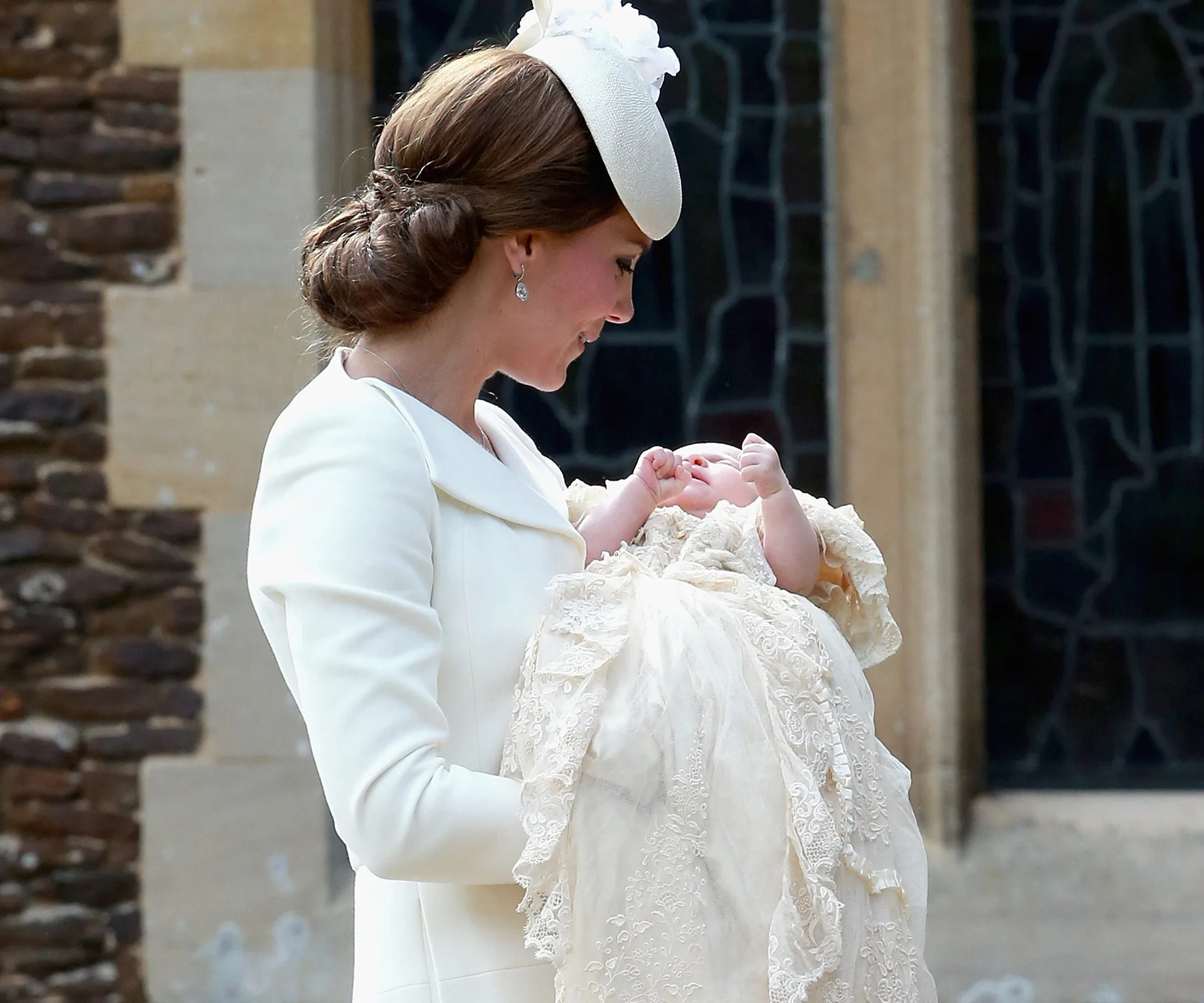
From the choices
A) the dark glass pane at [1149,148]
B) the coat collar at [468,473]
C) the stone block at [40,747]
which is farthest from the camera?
the dark glass pane at [1149,148]

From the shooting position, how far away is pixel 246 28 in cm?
343

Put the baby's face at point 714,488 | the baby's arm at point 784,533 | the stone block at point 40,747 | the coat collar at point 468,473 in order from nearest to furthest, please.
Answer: the coat collar at point 468,473
the baby's arm at point 784,533
the baby's face at point 714,488
the stone block at point 40,747

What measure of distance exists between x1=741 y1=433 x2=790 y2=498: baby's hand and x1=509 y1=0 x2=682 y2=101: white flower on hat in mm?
452

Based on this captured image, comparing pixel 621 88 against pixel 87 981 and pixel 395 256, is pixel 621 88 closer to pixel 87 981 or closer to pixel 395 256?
pixel 395 256

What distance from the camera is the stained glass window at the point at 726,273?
3678mm

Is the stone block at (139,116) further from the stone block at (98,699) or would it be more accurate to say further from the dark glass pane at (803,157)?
the dark glass pane at (803,157)

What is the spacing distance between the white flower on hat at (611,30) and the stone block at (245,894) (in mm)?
2184

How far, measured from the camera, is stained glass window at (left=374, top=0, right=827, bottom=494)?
12.1ft

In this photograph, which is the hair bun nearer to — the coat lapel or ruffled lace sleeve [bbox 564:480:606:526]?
the coat lapel

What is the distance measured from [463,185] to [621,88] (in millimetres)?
179

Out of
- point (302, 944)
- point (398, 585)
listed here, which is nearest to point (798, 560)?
point (398, 585)

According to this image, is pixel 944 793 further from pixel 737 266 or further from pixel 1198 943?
pixel 737 266

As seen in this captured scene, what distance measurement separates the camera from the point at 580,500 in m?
1.93

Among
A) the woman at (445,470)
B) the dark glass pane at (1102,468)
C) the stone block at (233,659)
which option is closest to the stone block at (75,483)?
the stone block at (233,659)
